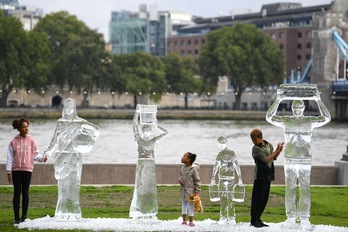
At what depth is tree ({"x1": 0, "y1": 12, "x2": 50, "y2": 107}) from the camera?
128 m

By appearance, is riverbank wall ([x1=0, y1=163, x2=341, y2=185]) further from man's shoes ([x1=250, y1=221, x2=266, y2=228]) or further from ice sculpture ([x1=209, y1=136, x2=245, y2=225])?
man's shoes ([x1=250, y1=221, x2=266, y2=228])

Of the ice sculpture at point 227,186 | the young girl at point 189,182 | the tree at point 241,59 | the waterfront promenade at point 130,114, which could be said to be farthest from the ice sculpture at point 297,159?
the tree at point 241,59

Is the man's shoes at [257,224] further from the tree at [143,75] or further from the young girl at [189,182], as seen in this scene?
the tree at [143,75]

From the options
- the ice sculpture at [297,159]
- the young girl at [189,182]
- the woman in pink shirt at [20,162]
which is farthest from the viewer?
the woman in pink shirt at [20,162]

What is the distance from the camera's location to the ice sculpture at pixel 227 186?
768 inches

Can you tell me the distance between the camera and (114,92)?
475 ft

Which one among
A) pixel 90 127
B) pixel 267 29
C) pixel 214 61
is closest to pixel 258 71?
pixel 214 61

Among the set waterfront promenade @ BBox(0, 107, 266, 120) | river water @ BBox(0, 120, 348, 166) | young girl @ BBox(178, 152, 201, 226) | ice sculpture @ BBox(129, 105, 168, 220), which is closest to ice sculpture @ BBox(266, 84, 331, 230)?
young girl @ BBox(178, 152, 201, 226)

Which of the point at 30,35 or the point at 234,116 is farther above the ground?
the point at 30,35

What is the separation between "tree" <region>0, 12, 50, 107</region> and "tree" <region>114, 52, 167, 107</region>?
499 inches

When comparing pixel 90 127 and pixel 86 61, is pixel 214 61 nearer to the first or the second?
pixel 86 61

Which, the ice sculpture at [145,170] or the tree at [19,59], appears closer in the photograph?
the ice sculpture at [145,170]

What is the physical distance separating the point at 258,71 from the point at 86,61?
2537 centimetres

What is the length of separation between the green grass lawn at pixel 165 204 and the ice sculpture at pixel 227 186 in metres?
1.63
